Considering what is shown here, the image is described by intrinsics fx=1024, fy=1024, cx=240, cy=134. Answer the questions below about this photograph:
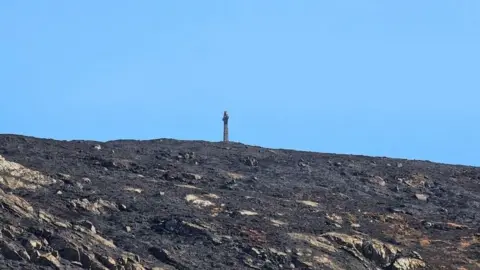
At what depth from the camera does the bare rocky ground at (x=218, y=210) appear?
Answer: 81.6 feet

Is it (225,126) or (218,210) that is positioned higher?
(225,126)

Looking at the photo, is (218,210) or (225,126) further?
(225,126)

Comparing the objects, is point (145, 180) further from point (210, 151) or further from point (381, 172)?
point (381, 172)

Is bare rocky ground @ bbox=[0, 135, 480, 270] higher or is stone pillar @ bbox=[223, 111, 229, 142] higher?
stone pillar @ bbox=[223, 111, 229, 142]

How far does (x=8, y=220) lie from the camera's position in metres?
24.0

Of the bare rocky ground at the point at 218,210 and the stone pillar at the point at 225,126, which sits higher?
the stone pillar at the point at 225,126

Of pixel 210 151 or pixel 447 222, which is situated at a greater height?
pixel 210 151

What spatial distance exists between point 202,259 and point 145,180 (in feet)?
23.7

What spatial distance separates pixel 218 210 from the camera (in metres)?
29.9

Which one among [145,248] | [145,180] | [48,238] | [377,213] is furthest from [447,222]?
[48,238]

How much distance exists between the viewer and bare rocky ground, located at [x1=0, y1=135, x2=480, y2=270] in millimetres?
24859

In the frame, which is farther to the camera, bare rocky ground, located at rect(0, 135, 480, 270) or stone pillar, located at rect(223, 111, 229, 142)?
stone pillar, located at rect(223, 111, 229, 142)

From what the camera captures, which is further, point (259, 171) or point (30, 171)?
point (259, 171)

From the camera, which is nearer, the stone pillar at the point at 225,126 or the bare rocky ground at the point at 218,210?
the bare rocky ground at the point at 218,210
